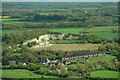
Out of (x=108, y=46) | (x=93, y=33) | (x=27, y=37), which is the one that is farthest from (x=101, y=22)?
(x=108, y=46)

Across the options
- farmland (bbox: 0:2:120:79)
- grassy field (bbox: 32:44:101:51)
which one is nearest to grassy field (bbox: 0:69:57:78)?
farmland (bbox: 0:2:120:79)

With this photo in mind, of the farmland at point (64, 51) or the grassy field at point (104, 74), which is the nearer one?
the grassy field at point (104, 74)

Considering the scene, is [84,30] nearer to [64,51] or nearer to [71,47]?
[71,47]

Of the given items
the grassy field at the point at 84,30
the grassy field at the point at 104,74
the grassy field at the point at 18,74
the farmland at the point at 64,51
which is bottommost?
the grassy field at the point at 104,74

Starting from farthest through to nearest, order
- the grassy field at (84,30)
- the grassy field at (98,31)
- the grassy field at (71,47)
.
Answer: the grassy field at (84,30) → the grassy field at (98,31) → the grassy field at (71,47)

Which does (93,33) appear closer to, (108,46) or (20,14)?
(108,46)

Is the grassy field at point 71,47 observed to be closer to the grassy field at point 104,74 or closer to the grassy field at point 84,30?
the grassy field at point 84,30

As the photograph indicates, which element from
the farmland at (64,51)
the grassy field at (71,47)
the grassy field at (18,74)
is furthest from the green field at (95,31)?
the grassy field at (18,74)

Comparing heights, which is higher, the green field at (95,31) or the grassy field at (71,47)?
the green field at (95,31)

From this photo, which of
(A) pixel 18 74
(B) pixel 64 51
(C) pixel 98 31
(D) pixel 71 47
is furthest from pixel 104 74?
(C) pixel 98 31

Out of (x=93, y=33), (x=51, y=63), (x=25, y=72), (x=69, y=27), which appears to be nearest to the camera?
(x=25, y=72)

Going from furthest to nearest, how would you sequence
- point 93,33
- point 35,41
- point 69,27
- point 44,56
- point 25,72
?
point 69,27, point 93,33, point 35,41, point 44,56, point 25,72
